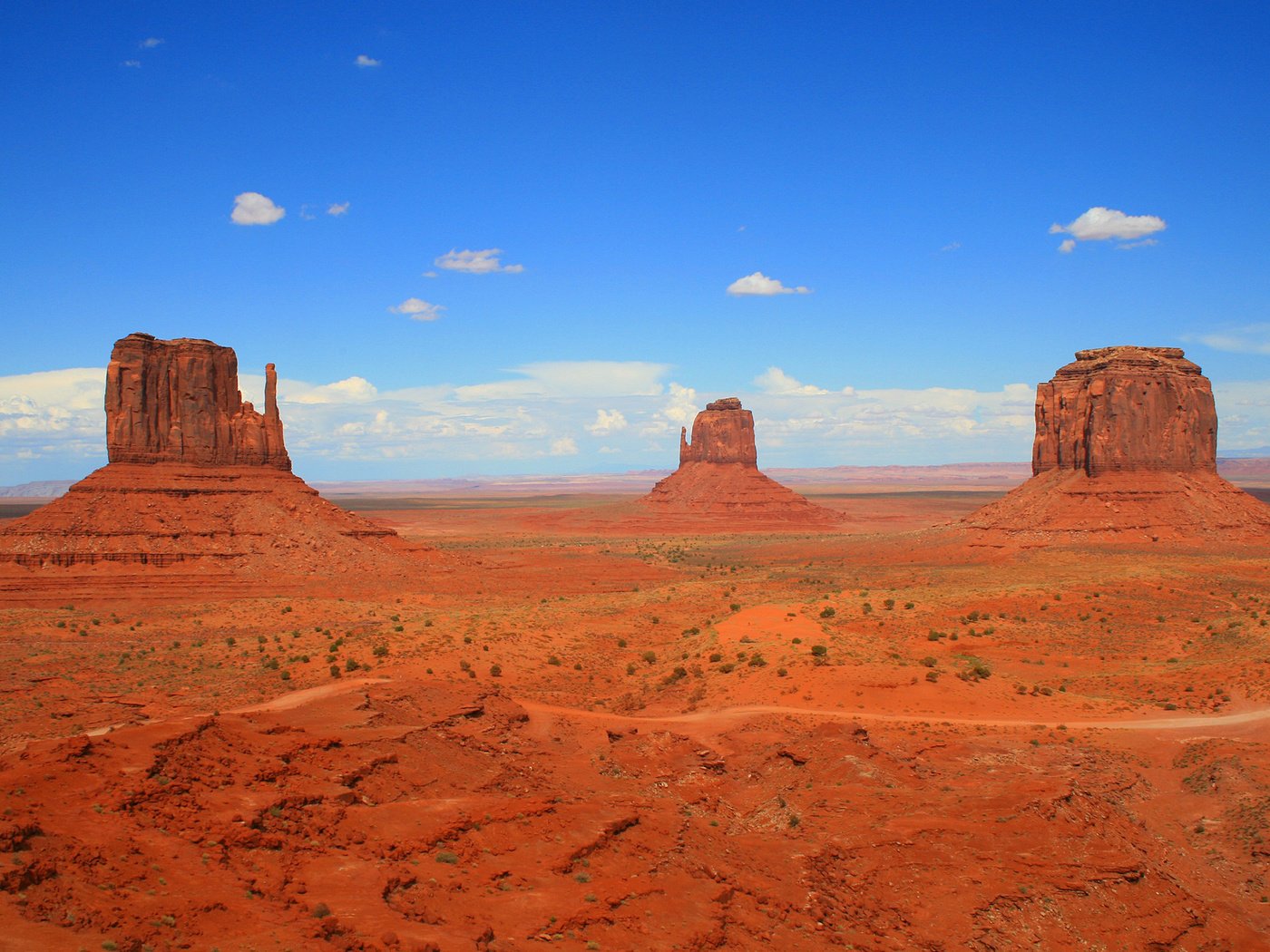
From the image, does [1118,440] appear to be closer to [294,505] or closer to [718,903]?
[294,505]

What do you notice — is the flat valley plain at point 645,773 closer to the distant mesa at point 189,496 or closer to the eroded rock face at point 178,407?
the distant mesa at point 189,496

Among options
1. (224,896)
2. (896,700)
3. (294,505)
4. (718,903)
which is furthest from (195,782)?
(294,505)

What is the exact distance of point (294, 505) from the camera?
56.4 meters

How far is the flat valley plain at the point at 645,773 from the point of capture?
12711 mm

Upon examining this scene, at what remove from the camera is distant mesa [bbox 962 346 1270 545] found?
211ft

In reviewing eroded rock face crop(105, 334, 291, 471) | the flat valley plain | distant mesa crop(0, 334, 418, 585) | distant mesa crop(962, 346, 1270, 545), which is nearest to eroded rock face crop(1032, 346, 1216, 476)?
distant mesa crop(962, 346, 1270, 545)

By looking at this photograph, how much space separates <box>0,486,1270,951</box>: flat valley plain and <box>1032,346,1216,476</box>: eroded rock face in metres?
25.1

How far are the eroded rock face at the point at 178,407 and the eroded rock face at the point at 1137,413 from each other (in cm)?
5558

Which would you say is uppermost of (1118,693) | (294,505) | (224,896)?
(294,505)

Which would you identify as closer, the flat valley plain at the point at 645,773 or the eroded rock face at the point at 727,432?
the flat valley plain at the point at 645,773

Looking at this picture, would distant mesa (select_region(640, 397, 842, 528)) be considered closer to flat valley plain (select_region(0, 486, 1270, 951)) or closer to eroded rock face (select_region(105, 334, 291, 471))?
eroded rock face (select_region(105, 334, 291, 471))

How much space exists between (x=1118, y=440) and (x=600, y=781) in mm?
58309


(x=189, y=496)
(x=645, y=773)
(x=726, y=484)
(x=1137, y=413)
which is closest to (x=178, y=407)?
(x=189, y=496)

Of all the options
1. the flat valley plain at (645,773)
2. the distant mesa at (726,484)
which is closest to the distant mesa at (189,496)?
the flat valley plain at (645,773)
